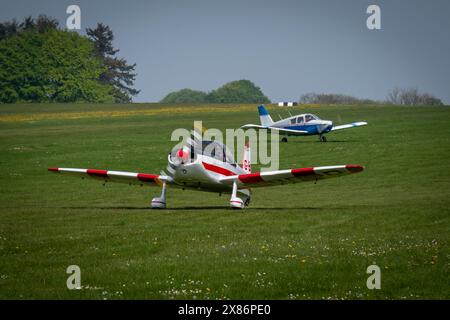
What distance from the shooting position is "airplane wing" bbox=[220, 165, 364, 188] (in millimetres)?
24906

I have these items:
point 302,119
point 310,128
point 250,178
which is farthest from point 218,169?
point 302,119

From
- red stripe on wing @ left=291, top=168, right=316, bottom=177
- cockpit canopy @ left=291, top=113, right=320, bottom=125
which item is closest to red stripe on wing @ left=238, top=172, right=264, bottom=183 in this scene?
red stripe on wing @ left=291, top=168, right=316, bottom=177

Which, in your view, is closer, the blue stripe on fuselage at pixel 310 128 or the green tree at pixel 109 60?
the blue stripe on fuselage at pixel 310 128

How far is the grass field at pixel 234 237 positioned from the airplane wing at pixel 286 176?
1013 mm

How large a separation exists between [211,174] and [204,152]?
74cm

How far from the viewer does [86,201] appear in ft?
108

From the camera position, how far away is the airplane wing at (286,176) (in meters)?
24.9

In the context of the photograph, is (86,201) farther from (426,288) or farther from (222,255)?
(426,288)

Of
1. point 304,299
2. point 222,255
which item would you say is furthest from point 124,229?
point 304,299

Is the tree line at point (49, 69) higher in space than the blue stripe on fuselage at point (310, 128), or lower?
higher

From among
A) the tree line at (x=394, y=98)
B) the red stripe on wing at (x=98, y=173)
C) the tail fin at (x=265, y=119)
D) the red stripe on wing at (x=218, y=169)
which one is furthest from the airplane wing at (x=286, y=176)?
the tree line at (x=394, y=98)

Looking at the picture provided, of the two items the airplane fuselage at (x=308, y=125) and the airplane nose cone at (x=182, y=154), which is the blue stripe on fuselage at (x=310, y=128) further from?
the airplane nose cone at (x=182, y=154)

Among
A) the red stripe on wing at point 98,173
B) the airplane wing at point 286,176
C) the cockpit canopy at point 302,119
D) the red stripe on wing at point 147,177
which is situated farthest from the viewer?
the cockpit canopy at point 302,119

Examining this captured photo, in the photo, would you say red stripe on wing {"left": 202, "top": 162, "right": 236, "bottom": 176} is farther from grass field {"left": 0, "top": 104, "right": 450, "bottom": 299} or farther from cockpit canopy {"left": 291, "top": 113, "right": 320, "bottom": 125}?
cockpit canopy {"left": 291, "top": 113, "right": 320, "bottom": 125}
